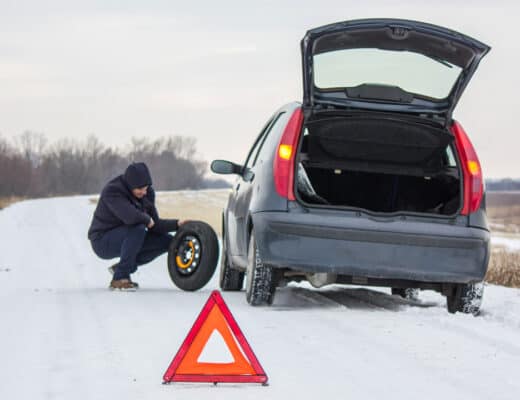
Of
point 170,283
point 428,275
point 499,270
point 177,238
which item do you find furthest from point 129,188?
point 499,270

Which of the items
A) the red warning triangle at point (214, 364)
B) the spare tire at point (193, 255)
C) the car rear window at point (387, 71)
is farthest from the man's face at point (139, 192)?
the red warning triangle at point (214, 364)

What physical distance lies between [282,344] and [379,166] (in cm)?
298

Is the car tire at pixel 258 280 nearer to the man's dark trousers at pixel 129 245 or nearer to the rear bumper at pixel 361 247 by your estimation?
the rear bumper at pixel 361 247

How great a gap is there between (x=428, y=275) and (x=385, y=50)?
173 cm

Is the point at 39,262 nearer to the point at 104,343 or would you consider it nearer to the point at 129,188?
the point at 129,188

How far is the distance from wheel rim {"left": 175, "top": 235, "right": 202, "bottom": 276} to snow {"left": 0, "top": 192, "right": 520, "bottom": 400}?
10.8 inches

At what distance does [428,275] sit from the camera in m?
7.78

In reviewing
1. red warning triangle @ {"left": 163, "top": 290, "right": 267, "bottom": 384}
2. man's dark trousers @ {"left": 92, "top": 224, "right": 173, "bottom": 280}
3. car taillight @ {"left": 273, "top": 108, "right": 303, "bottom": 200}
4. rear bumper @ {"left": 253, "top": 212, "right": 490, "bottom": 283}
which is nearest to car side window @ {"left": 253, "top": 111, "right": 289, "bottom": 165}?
car taillight @ {"left": 273, "top": 108, "right": 303, "bottom": 200}

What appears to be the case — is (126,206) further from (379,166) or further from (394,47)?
(394,47)

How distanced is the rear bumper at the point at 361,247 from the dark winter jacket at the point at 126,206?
257 centimetres

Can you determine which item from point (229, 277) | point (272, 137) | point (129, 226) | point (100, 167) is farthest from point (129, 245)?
point (100, 167)

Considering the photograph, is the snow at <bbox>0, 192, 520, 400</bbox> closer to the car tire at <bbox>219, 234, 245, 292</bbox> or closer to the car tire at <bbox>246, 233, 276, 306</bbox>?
the car tire at <bbox>246, 233, 276, 306</bbox>

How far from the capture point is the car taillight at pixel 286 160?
25.6 ft

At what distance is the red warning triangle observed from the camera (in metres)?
4.91
